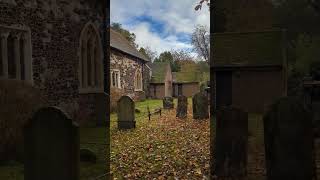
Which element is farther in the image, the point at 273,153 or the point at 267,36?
the point at 267,36

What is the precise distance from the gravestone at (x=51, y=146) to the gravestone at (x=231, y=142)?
1972mm

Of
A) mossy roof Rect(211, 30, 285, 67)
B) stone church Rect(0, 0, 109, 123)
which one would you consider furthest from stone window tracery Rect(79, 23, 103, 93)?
mossy roof Rect(211, 30, 285, 67)

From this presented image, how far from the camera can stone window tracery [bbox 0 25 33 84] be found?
8.05 metres

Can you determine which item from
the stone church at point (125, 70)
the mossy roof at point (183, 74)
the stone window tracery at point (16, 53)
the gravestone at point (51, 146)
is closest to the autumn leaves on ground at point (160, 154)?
the gravestone at point (51, 146)

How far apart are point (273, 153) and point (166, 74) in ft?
131

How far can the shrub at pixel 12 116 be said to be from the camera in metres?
5.46

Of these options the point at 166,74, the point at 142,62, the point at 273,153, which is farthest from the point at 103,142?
the point at 166,74

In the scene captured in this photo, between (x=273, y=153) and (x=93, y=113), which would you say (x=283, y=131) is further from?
(x=93, y=113)

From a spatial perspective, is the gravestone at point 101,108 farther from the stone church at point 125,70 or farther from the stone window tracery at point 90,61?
the stone church at point 125,70

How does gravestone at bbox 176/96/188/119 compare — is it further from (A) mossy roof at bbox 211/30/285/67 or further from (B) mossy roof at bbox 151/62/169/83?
(B) mossy roof at bbox 151/62/169/83

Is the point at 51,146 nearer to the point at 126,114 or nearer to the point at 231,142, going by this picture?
the point at 231,142

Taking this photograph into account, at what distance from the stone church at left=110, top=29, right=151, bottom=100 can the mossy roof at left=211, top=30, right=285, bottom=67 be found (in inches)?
538

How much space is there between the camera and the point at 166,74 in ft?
142

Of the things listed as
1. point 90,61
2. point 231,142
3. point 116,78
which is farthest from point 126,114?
point 116,78
